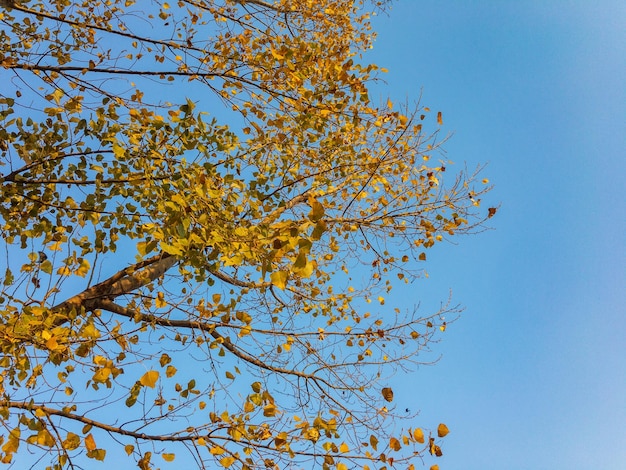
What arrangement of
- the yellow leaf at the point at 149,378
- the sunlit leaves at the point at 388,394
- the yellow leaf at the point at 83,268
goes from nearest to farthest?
the yellow leaf at the point at 149,378
the yellow leaf at the point at 83,268
the sunlit leaves at the point at 388,394

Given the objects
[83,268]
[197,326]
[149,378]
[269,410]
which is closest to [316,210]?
[149,378]

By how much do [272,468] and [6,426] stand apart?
1.55 metres

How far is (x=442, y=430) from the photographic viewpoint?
2.41 meters

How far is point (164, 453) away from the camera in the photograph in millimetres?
2432

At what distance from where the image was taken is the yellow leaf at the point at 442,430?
2.40m

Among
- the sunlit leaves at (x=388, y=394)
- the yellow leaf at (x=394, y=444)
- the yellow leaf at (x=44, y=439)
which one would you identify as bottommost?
the yellow leaf at (x=394, y=444)

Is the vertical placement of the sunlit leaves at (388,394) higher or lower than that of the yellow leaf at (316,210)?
lower

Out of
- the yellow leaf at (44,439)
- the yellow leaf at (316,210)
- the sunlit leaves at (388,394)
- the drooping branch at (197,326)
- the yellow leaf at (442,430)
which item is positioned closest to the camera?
the yellow leaf at (316,210)

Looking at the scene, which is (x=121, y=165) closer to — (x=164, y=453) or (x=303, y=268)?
(x=164, y=453)

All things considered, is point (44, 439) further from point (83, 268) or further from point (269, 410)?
point (269, 410)

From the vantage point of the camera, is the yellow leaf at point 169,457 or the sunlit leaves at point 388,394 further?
the sunlit leaves at point 388,394

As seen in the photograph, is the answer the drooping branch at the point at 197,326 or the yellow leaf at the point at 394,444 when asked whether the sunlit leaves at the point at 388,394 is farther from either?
the drooping branch at the point at 197,326

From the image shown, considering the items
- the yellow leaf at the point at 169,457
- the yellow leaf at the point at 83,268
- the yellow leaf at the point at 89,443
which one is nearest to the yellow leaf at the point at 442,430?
the yellow leaf at the point at 169,457

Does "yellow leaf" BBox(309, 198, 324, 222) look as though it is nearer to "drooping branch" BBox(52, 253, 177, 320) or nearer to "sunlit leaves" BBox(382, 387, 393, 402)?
"sunlit leaves" BBox(382, 387, 393, 402)
